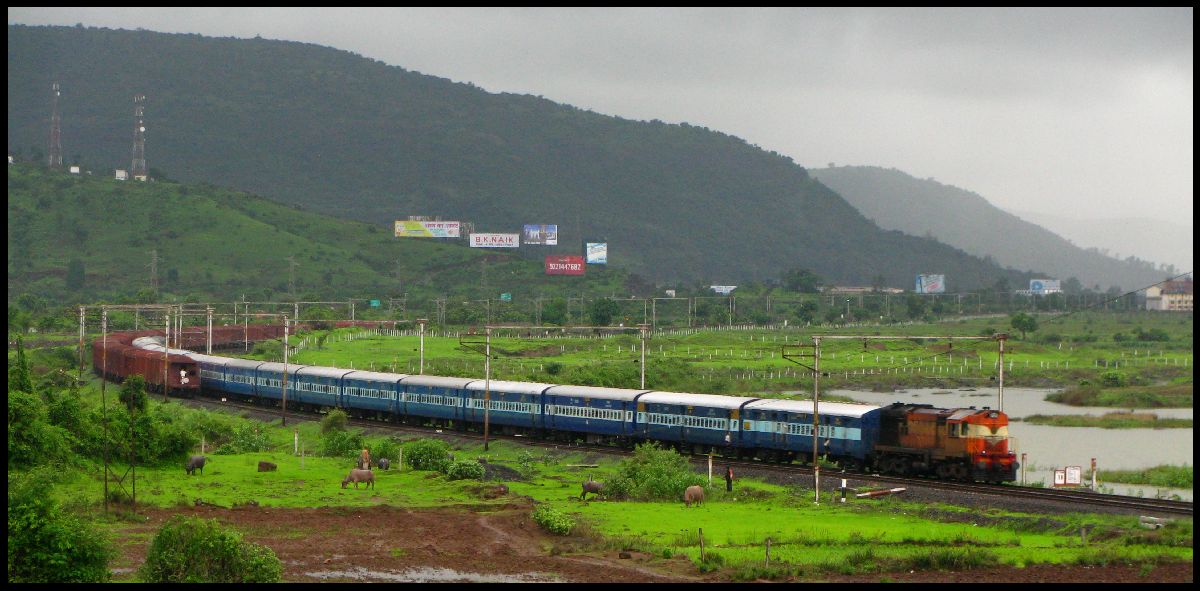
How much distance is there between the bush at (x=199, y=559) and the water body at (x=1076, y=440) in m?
35.7

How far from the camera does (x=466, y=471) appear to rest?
53.8 metres

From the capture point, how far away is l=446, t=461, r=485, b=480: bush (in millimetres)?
53625

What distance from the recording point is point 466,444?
68.3 m

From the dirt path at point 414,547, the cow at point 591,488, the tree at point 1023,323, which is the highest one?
the tree at point 1023,323

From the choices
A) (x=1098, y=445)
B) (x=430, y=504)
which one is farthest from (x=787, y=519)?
(x=1098, y=445)

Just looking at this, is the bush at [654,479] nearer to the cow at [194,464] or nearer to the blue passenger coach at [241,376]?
the cow at [194,464]

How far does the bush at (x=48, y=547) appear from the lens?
31.7m

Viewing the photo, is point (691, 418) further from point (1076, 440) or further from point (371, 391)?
point (1076, 440)

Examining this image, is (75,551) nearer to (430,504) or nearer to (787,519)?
(430,504)

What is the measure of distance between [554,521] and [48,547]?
15245 mm

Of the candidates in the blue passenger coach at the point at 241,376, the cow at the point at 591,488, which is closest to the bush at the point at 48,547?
the cow at the point at 591,488

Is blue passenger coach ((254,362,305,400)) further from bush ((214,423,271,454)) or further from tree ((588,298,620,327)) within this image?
tree ((588,298,620,327))

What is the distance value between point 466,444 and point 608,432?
26.7 feet

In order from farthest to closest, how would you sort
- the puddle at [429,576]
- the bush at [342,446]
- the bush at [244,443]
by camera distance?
the bush at [244,443] → the bush at [342,446] → the puddle at [429,576]
